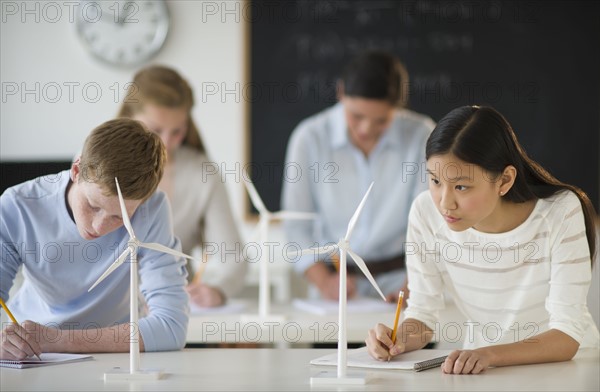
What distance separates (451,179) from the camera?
198 cm

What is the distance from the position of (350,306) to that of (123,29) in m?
2.59

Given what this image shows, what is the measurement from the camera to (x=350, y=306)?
10.1ft

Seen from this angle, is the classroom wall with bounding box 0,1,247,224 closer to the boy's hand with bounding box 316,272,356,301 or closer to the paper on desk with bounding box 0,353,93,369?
the boy's hand with bounding box 316,272,356,301

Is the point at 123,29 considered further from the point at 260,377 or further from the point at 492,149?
the point at 260,377

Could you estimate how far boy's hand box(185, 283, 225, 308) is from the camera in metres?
3.14

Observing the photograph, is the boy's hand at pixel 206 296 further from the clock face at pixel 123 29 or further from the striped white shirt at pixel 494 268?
→ the clock face at pixel 123 29

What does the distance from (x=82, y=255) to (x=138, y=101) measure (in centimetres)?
108

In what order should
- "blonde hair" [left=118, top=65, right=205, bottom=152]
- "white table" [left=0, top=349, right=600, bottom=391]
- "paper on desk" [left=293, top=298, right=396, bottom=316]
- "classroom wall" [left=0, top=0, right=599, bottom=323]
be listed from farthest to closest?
"classroom wall" [left=0, top=0, right=599, bottom=323], "blonde hair" [left=118, top=65, right=205, bottom=152], "paper on desk" [left=293, top=298, right=396, bottom=316], "white table" [left=0, top=349, right=600, bottom=391]

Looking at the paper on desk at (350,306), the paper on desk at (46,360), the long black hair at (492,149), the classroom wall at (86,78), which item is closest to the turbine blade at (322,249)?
the long black hair at (492,149)

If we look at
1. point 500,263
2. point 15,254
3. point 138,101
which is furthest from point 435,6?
point 15,254

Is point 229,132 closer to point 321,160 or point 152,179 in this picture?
point 321,160

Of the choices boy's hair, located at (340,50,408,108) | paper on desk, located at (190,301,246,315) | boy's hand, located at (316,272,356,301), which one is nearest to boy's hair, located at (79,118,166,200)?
paper on desk, located at (190,301,246,315)

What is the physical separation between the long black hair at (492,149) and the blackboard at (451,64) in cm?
282

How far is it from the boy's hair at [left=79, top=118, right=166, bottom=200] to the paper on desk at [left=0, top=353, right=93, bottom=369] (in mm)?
387
